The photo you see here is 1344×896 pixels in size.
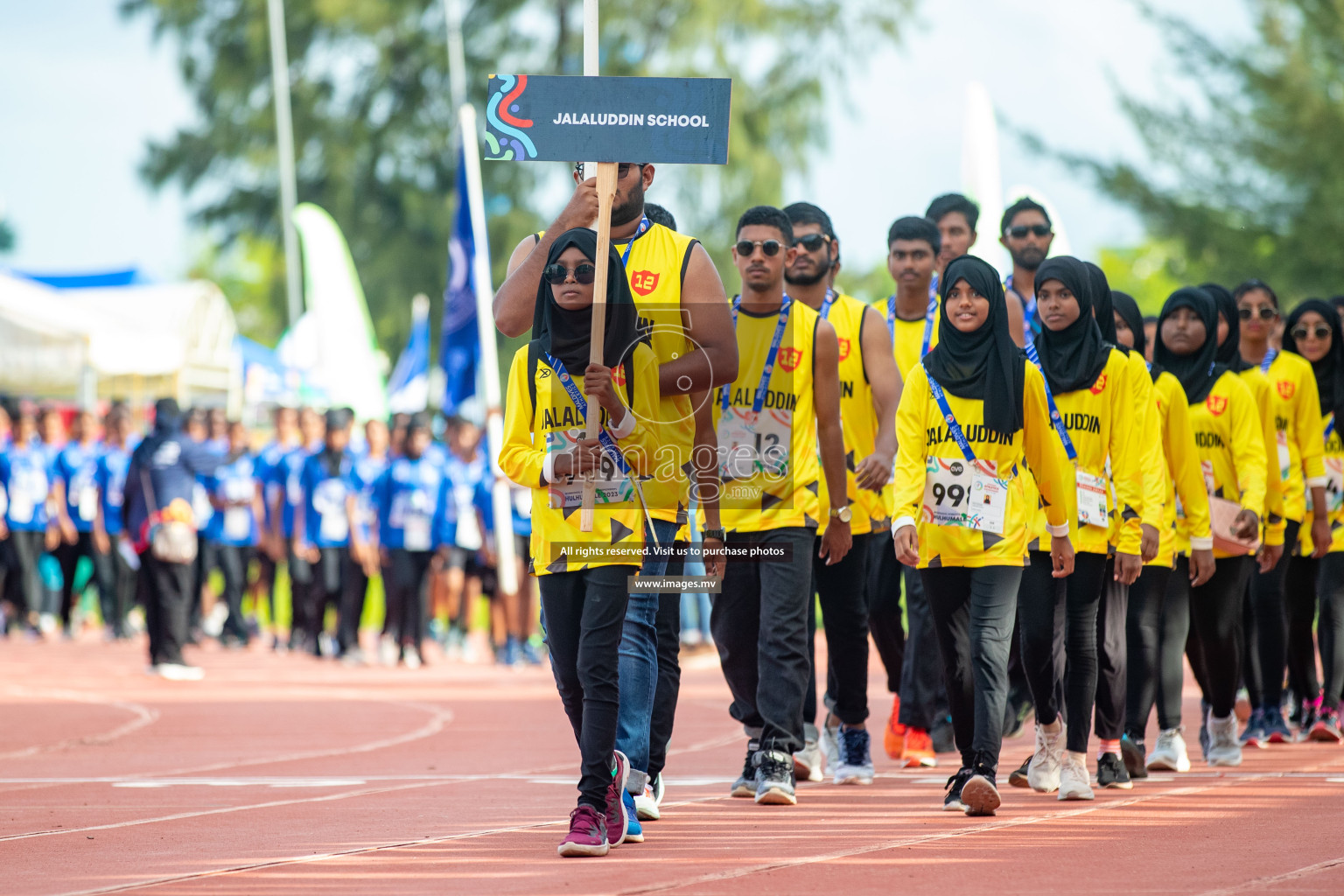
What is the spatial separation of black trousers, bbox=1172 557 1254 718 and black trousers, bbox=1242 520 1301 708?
56 cm

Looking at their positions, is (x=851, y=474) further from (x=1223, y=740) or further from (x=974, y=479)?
(x=1223, y=740)

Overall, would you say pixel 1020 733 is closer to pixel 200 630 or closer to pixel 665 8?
pixel 200 630

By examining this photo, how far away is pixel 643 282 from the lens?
6402mm

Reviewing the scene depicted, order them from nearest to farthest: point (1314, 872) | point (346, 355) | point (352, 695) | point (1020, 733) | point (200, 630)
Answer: point (1314, 872) → point (1020, 733) → point (352, 695) → point (200, 630) → point (346, 355)

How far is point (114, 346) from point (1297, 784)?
22.5 metres

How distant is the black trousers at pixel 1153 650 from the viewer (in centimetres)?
813

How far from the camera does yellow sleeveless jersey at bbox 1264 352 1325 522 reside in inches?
382

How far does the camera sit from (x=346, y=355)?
927 inches

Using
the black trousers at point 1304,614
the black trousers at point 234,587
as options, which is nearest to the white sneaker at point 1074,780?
the black trousers at point 1304,614

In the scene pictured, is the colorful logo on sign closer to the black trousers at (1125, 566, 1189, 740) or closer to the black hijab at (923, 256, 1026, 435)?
the black hijab at (923, 256, 1026, 435)

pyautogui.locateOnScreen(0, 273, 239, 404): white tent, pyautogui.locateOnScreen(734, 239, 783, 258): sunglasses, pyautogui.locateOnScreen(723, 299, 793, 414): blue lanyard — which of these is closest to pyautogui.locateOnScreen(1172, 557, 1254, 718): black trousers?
pyautogui.locateOnScreen(723, 299, 793, 414): blue lanyard

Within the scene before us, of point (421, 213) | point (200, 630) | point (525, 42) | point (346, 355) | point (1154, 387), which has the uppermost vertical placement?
point (525, 42)

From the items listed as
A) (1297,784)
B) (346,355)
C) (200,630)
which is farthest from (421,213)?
(1297,784)

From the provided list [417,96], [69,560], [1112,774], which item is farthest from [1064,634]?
[417,96]
